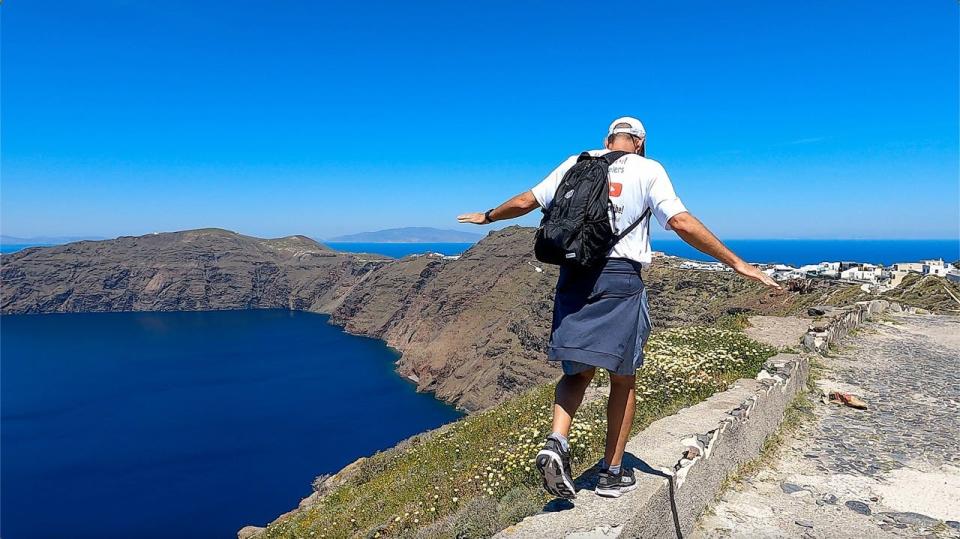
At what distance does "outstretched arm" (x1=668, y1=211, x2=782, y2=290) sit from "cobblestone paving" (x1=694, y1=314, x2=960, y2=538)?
2.97 metres

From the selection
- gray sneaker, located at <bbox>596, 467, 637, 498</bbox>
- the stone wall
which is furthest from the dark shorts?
the stone wall

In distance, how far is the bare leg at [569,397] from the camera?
12.2 feet

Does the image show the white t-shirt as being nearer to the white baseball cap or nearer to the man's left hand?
the white baseball cap

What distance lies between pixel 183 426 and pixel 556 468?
9911 cm

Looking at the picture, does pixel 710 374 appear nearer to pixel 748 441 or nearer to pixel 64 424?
pixel 748 441

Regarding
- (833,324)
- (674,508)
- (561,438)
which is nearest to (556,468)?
(561,438)

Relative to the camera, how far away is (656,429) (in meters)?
6.07

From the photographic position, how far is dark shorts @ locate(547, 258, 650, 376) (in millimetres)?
3502

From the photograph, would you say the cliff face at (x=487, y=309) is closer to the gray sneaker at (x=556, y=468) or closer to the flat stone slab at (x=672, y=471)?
the flat stone slab at (x=672, y=471)

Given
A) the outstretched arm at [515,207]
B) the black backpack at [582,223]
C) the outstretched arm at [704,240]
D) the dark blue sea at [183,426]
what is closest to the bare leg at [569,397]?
the black backpack at [582,223]

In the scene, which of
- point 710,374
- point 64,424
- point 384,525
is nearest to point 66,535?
point 64,424

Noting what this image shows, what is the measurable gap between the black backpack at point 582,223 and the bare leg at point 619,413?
38.7 inches

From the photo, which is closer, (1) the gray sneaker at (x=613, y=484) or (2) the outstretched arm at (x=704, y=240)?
(2) the outstretched arm at (x=704, y=240)

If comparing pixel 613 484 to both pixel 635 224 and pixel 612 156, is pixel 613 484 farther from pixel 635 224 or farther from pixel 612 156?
pixel 612 156
